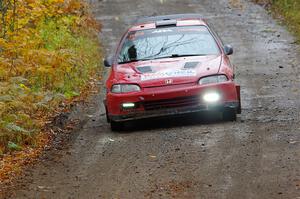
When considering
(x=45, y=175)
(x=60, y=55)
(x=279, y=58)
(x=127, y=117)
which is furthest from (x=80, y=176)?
(x=279, y=58)

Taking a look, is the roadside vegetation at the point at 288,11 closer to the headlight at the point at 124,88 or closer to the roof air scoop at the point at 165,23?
the roof air scoop at the point at 165,23

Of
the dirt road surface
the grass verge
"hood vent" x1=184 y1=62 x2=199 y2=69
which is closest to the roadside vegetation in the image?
the grass verge

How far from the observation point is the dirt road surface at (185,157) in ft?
23.8

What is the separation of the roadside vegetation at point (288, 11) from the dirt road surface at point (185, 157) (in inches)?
382

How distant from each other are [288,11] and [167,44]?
1546cm

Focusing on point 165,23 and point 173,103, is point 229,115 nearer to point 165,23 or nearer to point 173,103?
point 173,103

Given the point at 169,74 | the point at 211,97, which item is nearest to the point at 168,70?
the point at 169,74

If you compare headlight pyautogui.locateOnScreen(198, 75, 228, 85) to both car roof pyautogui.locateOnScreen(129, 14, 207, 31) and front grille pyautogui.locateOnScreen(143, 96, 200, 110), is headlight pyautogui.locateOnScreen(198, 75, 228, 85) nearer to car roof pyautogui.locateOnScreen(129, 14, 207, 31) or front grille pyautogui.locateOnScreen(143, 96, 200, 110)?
front grille pyautogui.locateOnScreen(143, 96, 200, 110)

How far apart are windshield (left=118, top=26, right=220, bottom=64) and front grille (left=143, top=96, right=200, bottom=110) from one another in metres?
1.30

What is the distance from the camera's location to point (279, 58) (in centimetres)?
1875

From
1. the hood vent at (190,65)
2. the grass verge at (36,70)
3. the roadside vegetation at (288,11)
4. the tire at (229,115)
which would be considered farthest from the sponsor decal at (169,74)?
the roadside vegetation at (288,11)

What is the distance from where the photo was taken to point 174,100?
10477 millimetres

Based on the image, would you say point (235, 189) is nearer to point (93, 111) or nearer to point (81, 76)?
point (93, 111)

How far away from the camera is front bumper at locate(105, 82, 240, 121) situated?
10.4 meters
